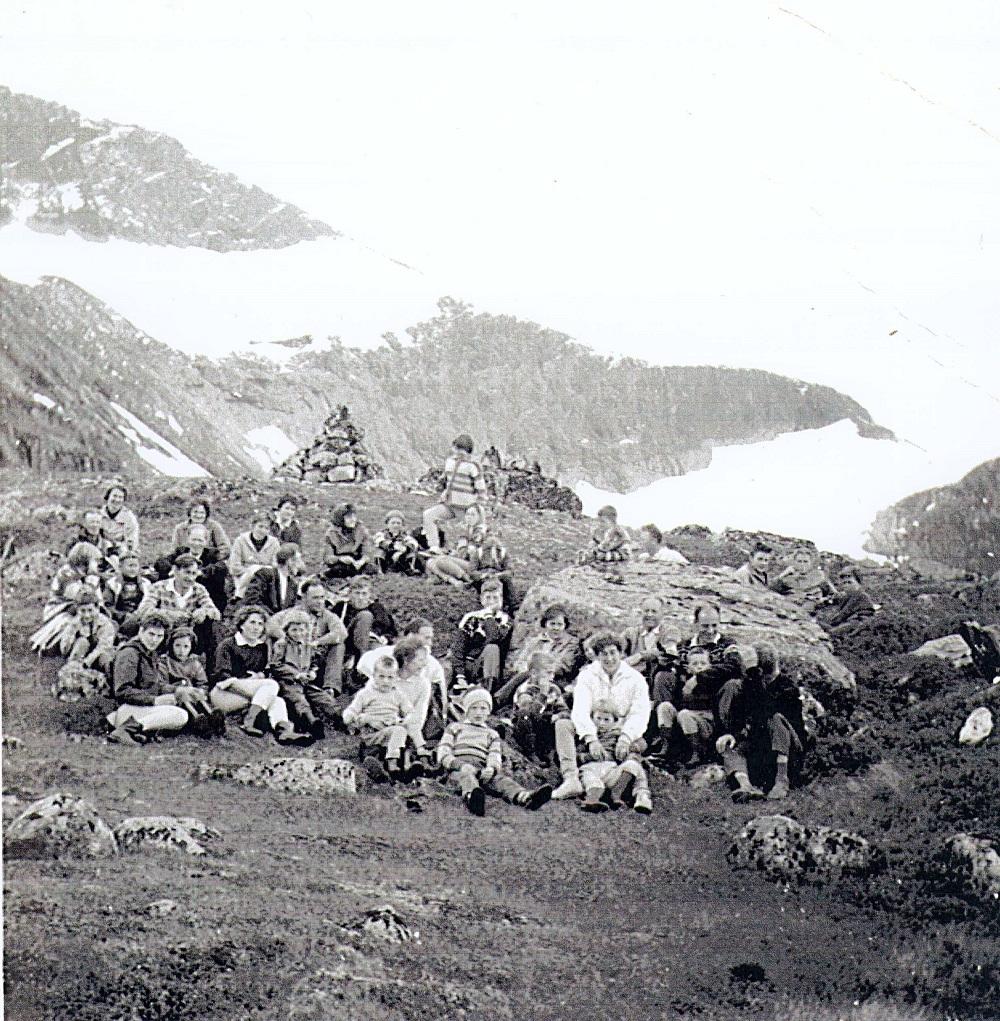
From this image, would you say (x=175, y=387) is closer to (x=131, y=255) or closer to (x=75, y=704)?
(x=131, y=255)

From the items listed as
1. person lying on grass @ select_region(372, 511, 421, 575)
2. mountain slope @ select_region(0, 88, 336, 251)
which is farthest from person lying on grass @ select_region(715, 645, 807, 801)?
mountain slope @ select_region(0, 88, 336, 251)

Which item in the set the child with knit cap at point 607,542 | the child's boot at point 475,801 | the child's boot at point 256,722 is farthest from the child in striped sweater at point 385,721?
the child with knit cap at point 607,542

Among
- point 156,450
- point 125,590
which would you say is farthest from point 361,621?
point 156,450

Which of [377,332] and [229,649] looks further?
[377,332]

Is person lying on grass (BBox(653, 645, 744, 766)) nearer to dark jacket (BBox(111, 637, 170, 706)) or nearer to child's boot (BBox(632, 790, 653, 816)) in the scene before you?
child's boot (BBox(632, 790, 653, 816))

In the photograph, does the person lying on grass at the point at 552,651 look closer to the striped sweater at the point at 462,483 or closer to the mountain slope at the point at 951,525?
the striped sweater at the point at 462,483

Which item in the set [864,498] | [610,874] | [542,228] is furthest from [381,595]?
[864,498]
